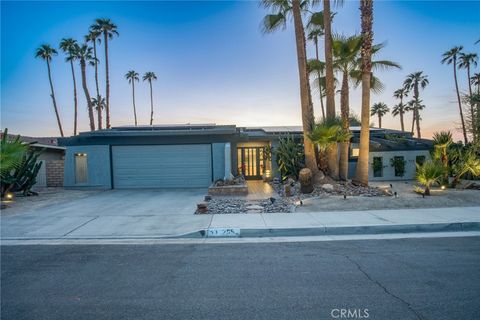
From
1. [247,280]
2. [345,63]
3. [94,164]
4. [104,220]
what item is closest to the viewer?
[247,280]

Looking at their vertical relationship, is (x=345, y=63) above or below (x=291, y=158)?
above

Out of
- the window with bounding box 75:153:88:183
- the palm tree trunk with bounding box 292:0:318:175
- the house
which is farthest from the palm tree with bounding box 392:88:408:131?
the window with bounding box 75:153:88:183

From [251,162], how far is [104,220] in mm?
11343

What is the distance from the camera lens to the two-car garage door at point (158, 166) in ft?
48.8

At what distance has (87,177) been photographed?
1480 centimetres

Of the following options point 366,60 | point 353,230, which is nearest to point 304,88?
point 366,60

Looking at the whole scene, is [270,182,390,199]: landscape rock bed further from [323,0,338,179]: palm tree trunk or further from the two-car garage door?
the two-car garage door

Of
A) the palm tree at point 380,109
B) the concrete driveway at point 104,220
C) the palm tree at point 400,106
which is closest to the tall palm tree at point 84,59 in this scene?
the concrete driveway at point 104,220

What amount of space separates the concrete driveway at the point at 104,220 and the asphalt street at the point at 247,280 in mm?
888

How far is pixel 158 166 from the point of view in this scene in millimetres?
14914

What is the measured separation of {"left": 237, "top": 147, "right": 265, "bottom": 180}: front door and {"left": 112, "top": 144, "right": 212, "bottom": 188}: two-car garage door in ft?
9.97

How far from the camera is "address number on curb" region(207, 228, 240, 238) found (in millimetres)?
5910

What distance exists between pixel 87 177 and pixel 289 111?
19.8m

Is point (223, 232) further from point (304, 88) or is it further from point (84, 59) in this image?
point (84, 59)
